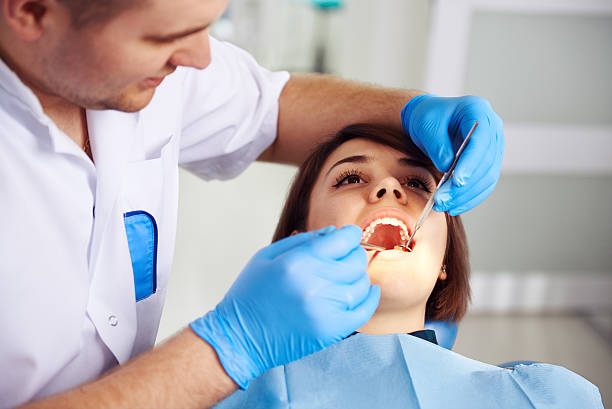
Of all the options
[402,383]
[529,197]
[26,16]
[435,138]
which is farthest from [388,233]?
[529,197]

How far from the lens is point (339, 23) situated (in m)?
4.59

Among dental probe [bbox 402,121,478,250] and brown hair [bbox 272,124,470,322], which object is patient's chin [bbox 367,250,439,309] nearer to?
dental probe [bbox 402,121,478,250]

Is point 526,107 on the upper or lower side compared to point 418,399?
upper

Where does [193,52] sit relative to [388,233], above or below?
above

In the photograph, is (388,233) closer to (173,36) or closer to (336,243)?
(336,243)

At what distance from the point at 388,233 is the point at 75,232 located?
2.25ft

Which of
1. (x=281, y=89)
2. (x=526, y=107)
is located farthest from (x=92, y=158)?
(x=526, y=107)

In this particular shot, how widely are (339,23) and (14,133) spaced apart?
3887 mm

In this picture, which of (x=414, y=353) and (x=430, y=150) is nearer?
(x=414, y=353)

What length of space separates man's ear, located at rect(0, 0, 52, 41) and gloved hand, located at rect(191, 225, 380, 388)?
1.68 feet

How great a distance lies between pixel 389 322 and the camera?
133cm

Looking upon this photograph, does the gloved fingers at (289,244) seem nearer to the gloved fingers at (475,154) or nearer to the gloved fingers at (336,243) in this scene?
the gloved fingers at (336,243)

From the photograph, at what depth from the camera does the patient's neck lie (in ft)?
4.33

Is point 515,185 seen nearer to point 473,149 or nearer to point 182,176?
point 473,149
